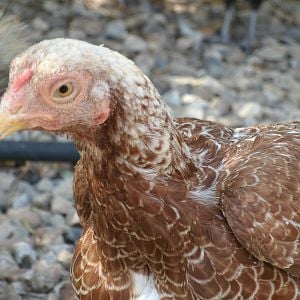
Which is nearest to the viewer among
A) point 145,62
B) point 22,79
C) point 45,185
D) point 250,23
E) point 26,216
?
point 22,79

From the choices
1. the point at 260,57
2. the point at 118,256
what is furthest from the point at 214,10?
the point at 118,256

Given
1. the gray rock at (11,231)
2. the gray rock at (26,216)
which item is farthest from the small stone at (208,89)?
the gray rock at (11,231)

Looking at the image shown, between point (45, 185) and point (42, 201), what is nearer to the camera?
point (42, 201)

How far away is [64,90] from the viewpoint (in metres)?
1.80

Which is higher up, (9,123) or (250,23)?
(9,123)

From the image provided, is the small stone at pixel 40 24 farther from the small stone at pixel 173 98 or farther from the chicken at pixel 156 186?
the chicken at pixel 156 186

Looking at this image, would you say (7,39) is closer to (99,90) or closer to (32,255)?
(32,255)

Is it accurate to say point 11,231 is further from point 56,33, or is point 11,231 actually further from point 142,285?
point 56,33

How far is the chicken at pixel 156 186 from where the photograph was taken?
181 centimetres

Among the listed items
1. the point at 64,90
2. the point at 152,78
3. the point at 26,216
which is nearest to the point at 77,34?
the point at 152,78

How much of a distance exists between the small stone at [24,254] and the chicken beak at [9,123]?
162cm

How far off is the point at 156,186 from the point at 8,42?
1.28 metres

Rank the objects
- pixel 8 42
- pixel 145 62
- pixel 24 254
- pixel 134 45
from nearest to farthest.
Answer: pixel 8 42 → pixel 24 254 → pixel 145 62 → pixel 134 45

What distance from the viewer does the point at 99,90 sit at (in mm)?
1826
